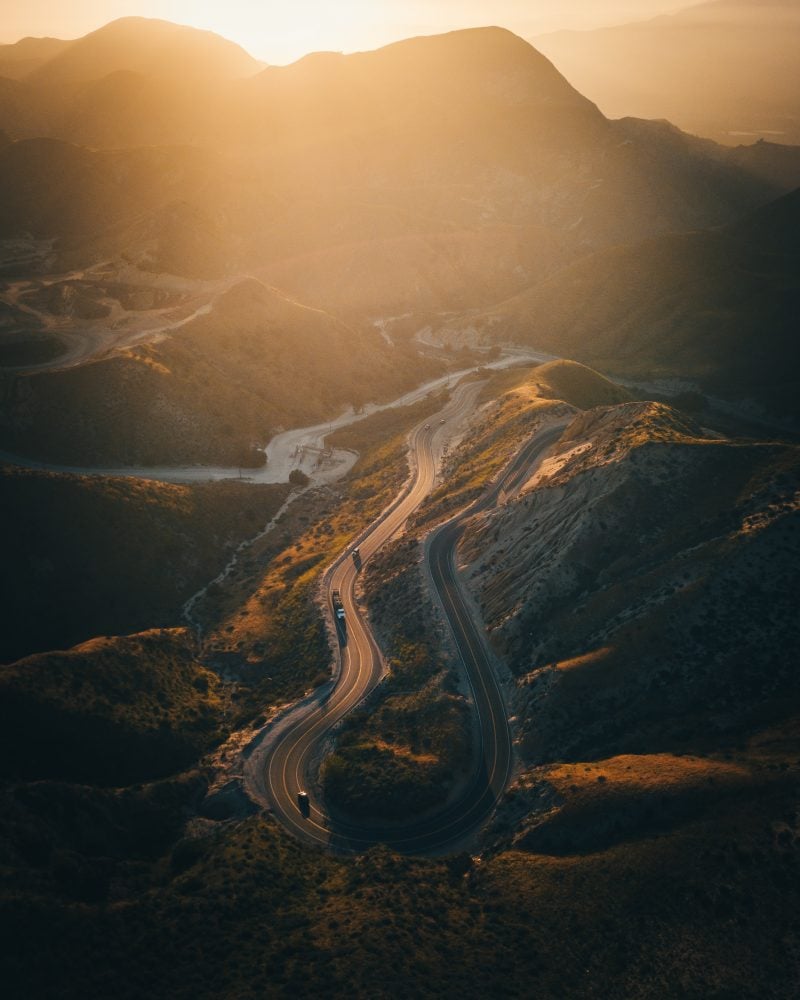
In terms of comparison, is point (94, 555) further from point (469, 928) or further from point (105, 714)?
point (469, 928)

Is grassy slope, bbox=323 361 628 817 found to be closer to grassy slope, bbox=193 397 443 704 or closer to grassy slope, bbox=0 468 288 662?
grassy slope, bbox=193 397 443 704

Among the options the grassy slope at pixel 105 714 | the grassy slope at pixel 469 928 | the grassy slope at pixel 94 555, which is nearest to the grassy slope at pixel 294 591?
the grassy slope at pixel 105 714

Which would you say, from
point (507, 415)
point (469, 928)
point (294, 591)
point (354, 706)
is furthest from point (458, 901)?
point (507, 415)

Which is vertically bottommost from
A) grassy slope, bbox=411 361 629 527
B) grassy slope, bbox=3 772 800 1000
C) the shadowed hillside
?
grassy slope, bbox=3 772 800 1000

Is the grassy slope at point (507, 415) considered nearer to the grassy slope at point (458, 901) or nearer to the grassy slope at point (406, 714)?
the grassy slope at point (406, 714)

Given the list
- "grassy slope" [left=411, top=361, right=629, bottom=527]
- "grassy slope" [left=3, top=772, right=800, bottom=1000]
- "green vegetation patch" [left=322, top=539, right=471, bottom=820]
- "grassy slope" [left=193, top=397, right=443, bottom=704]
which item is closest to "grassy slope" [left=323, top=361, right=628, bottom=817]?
"green vegetation patch" [left=322, top=539, right=471, bottom=820]

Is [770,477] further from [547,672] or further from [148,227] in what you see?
[148,227]
